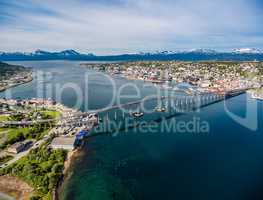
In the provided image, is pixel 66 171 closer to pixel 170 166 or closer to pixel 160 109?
pixel 170 166

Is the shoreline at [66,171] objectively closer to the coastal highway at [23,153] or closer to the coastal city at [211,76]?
the coastal highway at [23,153]

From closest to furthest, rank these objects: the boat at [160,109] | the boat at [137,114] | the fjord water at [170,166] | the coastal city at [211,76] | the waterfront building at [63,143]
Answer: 1. the fjord water at [170,166]
2. the waterfront building at [63,143]
3. the boat at [137,114]
4. the boat at [160,109]
5. the coastal city at [211,76]

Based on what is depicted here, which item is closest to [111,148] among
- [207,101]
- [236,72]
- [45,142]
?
[45,142]

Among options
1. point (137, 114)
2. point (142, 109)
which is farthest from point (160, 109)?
point (137, 114)

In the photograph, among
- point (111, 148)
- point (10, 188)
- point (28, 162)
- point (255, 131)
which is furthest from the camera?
point (255, 131)

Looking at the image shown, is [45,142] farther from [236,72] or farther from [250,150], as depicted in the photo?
[236,72]

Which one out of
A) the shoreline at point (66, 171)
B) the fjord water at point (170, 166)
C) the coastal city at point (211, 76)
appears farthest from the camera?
the coastal city at point (211, 76)

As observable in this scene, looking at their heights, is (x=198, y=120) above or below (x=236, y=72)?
below

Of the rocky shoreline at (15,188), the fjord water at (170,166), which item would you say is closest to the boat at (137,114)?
the fjord water at (170,166)
